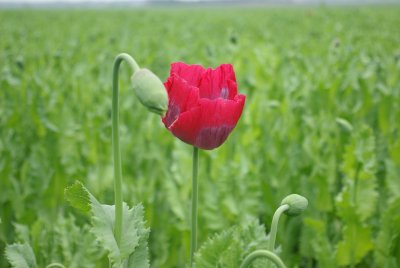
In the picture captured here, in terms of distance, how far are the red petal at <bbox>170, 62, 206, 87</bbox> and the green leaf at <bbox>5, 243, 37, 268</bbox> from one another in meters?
0.39

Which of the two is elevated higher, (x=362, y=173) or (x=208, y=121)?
(x=208, y=121)

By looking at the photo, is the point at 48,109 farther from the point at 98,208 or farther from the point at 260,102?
the point at 98,208

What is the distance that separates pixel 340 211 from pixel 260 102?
150cm

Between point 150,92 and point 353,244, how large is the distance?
3.50 ft

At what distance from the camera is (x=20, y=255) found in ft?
2.46

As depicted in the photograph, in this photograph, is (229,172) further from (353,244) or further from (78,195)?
(78,195)

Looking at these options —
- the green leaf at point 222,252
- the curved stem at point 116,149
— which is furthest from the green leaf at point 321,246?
the curved stem at point 116,149

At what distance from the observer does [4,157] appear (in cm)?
192

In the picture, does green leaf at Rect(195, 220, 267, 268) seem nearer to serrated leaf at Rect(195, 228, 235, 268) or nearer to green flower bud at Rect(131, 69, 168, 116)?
serrated leaf at Rect(195, 228, 235, 268)

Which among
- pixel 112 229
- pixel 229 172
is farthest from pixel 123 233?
pixel 229 172

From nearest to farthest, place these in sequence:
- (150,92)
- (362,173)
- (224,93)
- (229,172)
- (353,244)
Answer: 1. (150,92)
2. (224,93)
3. (353,244)
4. (362,173)
5. (229,172)

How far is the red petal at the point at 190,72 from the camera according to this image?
2.39 ft

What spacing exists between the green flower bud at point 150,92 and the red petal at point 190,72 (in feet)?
0.69

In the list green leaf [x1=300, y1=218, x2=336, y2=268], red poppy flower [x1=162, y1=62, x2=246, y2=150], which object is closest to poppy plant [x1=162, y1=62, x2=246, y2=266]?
red poppy flower [x1=162, y1=62, x2=246, y2=150]
